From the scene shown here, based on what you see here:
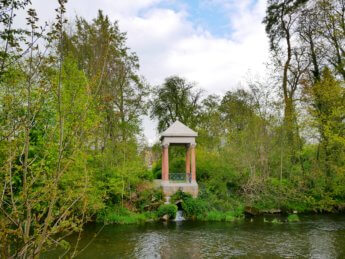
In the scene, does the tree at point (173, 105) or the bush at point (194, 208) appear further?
the tree at point (173, 105)

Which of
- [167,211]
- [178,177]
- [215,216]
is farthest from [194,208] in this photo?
[178,177]

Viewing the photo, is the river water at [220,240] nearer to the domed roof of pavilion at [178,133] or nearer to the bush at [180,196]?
the bush at [180,196]

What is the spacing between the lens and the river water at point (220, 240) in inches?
415

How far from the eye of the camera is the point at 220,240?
41.2 ft

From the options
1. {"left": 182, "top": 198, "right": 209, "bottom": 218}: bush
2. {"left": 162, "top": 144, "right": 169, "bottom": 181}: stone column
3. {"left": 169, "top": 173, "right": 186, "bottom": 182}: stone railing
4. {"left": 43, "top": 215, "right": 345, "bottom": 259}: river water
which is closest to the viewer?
{"left": 43, "top": 215, "right": 345, "bottom": 259}: river water

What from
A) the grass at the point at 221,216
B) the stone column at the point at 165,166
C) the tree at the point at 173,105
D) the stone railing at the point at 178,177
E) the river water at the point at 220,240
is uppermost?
the tree at the point at 173,105

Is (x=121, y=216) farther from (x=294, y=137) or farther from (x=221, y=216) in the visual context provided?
(x=294, y=137)

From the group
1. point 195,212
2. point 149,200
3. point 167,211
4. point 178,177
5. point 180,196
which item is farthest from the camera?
point 178,177

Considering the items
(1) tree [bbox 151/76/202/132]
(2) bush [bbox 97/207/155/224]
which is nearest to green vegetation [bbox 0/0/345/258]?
Answer: (2) bush [bbox 97/207/155/224]

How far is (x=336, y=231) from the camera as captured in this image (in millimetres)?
13883

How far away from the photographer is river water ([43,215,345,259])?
34.6 feet

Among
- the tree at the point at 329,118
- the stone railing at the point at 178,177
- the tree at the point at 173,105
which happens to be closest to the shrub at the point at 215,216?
the stone railing at the point at 178,177

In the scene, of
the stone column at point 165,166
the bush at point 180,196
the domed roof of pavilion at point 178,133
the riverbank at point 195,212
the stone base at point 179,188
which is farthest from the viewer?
the domed roof of pavilion at point 178,133

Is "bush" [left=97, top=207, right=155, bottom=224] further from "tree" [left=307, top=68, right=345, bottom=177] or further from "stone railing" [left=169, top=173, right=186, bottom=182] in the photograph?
"tree" [left=307, top=68, right=345, bottom=177]
